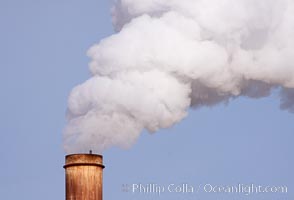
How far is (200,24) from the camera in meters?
25.1

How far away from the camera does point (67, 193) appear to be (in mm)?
21219

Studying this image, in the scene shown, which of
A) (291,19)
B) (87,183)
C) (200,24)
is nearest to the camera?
(87,183)

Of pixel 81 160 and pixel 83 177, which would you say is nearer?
pixel 83 177

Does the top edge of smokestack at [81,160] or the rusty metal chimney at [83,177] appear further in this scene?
the top edge of smokestack at [81,160]

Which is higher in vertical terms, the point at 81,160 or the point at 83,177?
the point at 81,160

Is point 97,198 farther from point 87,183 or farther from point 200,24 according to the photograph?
point 200,24

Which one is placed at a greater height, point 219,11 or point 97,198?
point 219,11

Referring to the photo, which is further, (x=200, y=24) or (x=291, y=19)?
(x=291, y=19)

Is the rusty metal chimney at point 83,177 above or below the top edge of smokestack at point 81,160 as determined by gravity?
below

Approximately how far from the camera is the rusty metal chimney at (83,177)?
69.3 feet

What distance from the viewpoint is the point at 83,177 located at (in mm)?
21141

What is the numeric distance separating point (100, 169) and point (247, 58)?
251 inches

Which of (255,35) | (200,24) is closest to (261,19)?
(255,35)

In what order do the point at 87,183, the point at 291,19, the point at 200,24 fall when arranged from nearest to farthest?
the point at 87,183 → the point at 200,24 → the point at 291,19
